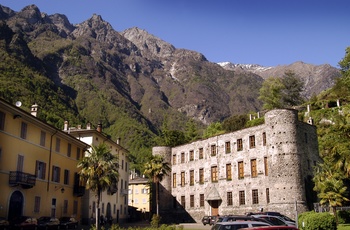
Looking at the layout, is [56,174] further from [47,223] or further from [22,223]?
[22,223]

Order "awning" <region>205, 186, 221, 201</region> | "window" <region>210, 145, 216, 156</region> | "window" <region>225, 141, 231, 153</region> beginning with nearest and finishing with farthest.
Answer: "awning" <region>205, 186, 221, 201</region> → "window" <region>225, 141, 231, 153</region> → "window" <region>210, 145, 216, 156</region>

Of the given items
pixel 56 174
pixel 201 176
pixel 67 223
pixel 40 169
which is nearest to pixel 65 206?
pixel 56 174

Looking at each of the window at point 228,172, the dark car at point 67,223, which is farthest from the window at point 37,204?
the window at point 228,172

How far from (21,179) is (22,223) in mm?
4212

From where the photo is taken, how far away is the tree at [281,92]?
A: 93.2 meters

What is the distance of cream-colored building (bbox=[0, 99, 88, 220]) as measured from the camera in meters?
34.4

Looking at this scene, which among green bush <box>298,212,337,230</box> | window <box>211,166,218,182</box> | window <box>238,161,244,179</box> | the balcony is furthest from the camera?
window <box>211,166,218,182</box>

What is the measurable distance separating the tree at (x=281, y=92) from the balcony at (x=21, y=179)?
68337 mm

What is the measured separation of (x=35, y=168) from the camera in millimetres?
39312

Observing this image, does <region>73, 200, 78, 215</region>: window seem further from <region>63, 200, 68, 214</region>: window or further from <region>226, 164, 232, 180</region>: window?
<region>226, 164, 232, 180</region>: window

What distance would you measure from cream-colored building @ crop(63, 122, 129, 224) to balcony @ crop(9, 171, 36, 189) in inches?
616

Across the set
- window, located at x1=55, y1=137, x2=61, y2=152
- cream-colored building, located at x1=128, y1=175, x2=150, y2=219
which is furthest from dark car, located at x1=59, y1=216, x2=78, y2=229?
cream-colored building, located at x1=128, y1=175, x2=150, y2=219

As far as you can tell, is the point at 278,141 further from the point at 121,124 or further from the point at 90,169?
the point at 121,124

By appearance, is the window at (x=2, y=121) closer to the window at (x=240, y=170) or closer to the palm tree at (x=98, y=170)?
the palm tree at (x=98, y=170)
